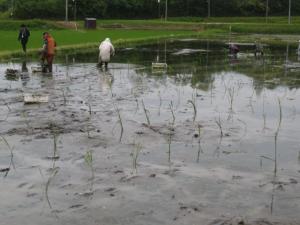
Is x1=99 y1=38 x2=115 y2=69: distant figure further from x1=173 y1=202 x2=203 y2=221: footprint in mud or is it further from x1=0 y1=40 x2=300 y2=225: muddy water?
x1=173 y1=202 x2=203 y2=221: footprint in mud

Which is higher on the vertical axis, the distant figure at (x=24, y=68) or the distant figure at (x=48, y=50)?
the distant figure at (x=48, y=50)

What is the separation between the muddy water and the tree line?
2594 inches

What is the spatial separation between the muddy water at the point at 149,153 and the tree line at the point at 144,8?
216 ft

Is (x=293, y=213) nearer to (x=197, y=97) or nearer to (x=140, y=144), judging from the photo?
(x=140, y=144)

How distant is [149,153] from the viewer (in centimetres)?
999

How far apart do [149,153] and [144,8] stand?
266 feet

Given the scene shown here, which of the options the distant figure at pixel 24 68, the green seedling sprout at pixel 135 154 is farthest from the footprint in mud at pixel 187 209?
the distant figure at pixel 24 68

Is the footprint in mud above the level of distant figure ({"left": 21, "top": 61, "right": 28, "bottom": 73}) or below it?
below

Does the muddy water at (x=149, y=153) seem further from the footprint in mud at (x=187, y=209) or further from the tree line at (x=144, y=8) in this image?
the tree line at (x=144, y=8)

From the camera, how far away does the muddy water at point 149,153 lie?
7.37 meters

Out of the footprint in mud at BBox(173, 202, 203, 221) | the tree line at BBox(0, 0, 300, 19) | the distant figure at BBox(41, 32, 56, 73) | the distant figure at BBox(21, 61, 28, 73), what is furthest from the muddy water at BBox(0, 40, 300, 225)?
the tree line at BBox(0, 0, 300, 19)

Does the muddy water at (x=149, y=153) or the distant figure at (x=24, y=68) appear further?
the distant figure at (x=24, y=68)

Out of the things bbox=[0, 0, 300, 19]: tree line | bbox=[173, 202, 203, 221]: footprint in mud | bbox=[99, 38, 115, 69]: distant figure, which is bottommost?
bbox=[173, 202, 203, 221]: footprint in mud

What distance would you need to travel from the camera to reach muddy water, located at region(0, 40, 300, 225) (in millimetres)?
7371
